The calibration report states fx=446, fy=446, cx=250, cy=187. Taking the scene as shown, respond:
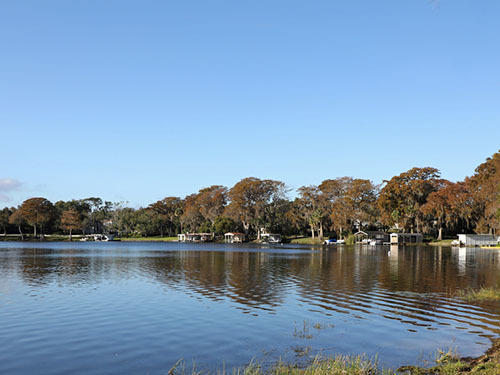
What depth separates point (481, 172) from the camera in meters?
102

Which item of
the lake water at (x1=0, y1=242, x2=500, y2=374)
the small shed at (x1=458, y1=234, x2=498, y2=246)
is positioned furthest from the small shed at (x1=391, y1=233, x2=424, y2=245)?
the lake water at (x1=0, y1=242, x2=500, y2=374)

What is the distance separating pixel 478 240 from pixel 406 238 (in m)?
18.0

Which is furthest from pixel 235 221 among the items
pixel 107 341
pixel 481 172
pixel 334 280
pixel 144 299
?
pixel 107 341

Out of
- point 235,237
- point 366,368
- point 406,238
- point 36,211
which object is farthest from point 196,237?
point 366,368

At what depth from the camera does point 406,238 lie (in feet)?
373

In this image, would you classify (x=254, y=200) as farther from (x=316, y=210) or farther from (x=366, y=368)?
(x=366, y=368)

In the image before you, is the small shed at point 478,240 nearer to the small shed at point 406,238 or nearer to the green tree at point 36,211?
the small shed at point 406,238

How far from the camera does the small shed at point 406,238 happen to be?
112731mm

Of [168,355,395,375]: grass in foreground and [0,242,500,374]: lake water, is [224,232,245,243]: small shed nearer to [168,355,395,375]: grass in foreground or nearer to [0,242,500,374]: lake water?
[0,242,500,374]: lake water

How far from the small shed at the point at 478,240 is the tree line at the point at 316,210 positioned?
6.79ft

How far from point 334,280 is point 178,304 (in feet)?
49.4

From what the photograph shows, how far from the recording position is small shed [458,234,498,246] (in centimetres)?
9894

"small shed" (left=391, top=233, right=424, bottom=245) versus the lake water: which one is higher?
the lake water

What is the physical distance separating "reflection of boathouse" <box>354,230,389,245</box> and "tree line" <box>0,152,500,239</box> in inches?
163
